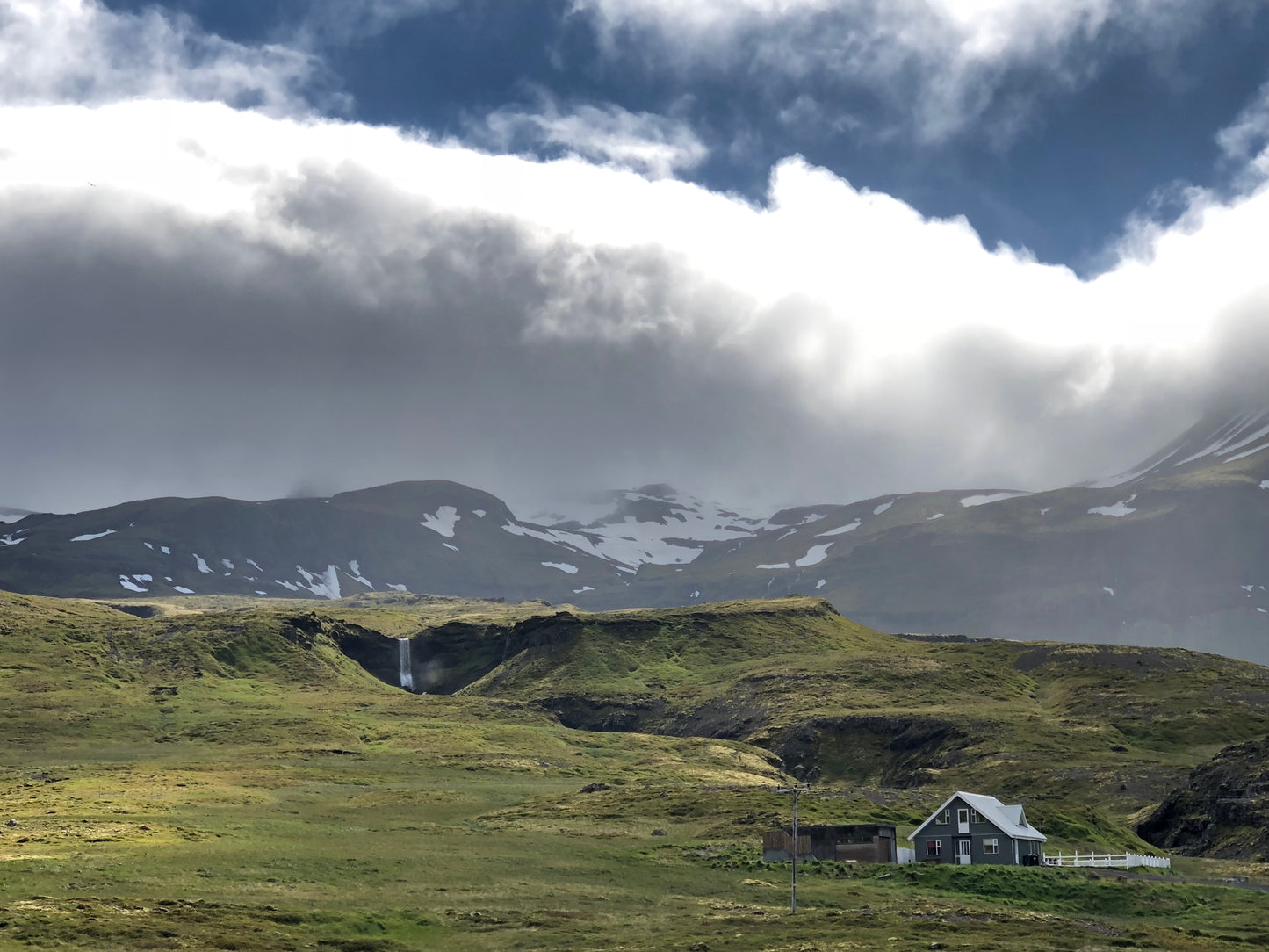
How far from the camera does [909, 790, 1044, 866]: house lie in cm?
9062

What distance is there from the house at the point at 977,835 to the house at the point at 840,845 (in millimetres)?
2324

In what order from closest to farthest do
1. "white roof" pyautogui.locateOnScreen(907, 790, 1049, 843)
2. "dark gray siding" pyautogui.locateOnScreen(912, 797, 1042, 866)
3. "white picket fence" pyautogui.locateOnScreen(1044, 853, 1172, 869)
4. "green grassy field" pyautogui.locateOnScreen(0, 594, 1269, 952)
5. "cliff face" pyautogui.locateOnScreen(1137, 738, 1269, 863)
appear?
"green grassy field" pyautogui.locateOnScreen(0, 594, 1269, 952) < "dark gray siding" pyautogui.locateOnScreen(912, 797, 1042, 866) < "white roof" pyautogui.locateOnScreen(907, 790, 1049, 843) < "white picket fence" pyautogui.locateOnScreen(1044, 853, 1172, 869) < "cliff face" pyautogui.locateOnScreen(1137, 738, 1269, 863)

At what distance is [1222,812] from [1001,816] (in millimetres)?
35311

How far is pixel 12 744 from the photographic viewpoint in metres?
171

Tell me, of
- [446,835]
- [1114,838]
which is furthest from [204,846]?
[1114,838]

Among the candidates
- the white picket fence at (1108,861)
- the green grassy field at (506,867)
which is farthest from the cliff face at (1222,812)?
the white picket fence at (1108,861)

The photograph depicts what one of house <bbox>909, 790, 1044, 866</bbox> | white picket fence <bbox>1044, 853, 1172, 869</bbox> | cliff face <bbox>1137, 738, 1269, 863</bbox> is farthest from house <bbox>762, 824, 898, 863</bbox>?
cliff face <bbox>1137, 738, 1269, 863</bbox>

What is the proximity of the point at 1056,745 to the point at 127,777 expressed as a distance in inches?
4555

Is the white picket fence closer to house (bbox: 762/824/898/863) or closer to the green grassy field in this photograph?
the green grassy field

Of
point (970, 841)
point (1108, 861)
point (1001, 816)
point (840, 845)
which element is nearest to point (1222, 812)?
point (1108, 861)

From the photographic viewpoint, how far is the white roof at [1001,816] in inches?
3575

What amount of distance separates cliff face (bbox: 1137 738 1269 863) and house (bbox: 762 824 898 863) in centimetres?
A: 3247

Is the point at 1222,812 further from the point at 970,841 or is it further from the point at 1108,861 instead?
the point at 970,841

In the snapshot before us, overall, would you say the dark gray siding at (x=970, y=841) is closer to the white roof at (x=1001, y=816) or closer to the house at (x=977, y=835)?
the house at (x=977, y=835)
